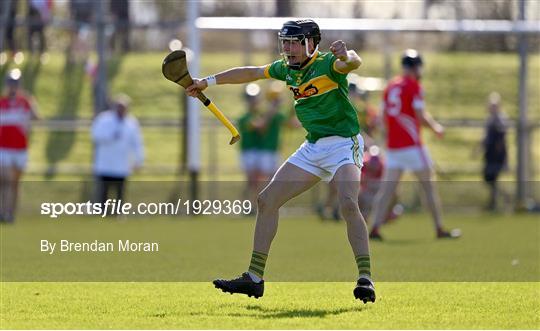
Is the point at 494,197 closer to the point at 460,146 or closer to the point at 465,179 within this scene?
the point at 465,179

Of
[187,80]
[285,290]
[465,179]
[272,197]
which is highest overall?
[187,80]

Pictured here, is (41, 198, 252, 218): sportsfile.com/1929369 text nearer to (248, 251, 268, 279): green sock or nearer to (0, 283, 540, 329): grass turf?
(0, 283, 540, 329): grass turf

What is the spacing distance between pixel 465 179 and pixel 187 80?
17.7 metres

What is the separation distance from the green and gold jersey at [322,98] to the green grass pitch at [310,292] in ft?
4.12

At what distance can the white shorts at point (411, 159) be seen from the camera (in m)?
16.5

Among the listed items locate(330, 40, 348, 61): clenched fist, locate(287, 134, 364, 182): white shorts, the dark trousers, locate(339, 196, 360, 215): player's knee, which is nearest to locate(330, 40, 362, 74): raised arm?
locate(330, 40, 348, 61): clenched fist

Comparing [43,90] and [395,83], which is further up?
[395,83]

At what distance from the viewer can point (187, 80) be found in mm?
9680

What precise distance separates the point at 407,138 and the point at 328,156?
7489 millimetres

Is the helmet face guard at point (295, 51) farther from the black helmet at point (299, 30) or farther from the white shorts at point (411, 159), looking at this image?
the white shorts at point (411, 159)

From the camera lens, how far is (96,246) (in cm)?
1525

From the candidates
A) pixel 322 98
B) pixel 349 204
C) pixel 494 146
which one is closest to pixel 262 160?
pixel 494 146

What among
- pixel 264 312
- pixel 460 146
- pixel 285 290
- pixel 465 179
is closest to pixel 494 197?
pixel 465 179

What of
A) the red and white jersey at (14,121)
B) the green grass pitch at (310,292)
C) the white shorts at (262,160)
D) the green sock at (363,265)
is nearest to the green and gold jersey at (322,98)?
the green sock at (363,265)
